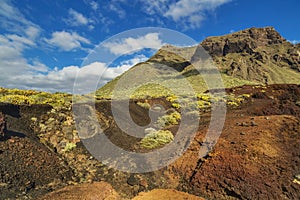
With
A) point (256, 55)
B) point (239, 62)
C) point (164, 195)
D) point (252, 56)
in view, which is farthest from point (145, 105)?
point (256, 55)

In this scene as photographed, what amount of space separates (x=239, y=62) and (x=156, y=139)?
7829cm

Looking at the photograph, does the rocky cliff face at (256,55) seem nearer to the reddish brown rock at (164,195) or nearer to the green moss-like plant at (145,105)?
the green moss-like plant at (145,105)

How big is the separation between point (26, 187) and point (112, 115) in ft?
22.8

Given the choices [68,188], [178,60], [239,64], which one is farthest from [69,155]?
[178,60]

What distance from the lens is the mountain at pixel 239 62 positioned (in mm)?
75000

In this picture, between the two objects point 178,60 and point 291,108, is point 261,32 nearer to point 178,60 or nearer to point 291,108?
point 178,60

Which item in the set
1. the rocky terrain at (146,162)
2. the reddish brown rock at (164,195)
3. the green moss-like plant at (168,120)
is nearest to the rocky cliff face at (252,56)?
the green moss-like plant at (168,120)

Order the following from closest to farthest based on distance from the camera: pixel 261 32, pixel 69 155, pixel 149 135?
pixel 69 155 → pixel 149 135 → pixel 261 32

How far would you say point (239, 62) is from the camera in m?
83.1

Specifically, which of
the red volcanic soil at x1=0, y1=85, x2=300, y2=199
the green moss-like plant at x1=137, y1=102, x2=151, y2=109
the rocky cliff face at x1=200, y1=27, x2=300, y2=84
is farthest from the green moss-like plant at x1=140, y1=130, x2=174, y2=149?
the rocky cliff face at x1=200, y1=27, x2=300, y2=84

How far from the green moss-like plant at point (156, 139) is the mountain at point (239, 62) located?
163 ft

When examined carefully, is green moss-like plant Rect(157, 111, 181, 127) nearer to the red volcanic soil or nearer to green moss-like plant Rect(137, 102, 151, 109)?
green moss-like plant Rect(137, 102, 151, 109)

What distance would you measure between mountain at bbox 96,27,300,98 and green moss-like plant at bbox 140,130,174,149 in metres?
49.8

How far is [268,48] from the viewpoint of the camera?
11256cm
